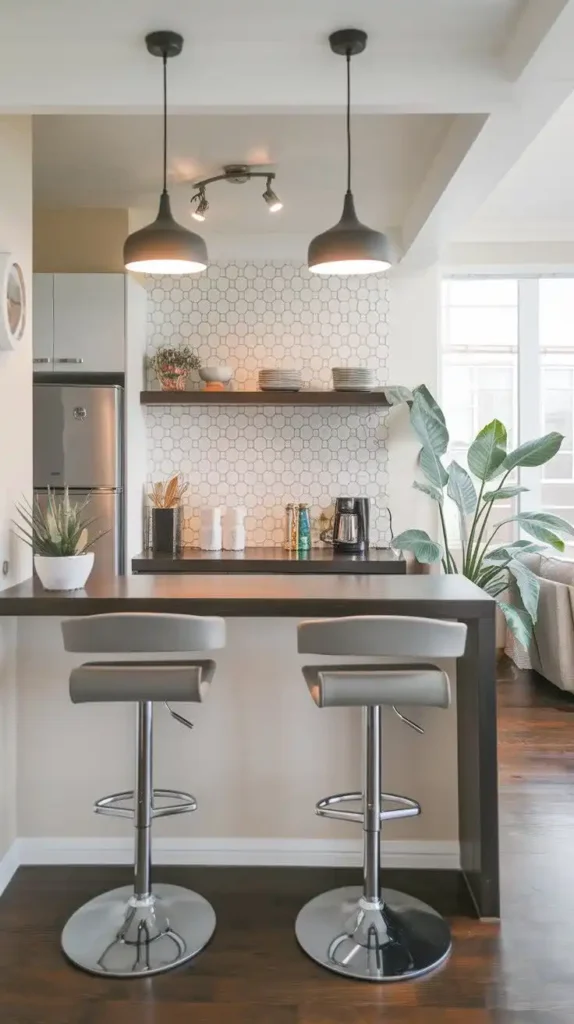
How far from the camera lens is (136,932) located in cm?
227

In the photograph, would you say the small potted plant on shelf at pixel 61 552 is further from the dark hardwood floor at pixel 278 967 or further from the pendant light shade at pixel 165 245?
the dark hardwood floor at pixel 278 967

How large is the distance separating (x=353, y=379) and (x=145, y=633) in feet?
9.35

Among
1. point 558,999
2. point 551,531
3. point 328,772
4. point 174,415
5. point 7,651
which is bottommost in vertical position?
point 558,999

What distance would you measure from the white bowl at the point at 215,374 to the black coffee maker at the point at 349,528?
98cm

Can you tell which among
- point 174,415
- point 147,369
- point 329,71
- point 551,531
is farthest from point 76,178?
point 551,531

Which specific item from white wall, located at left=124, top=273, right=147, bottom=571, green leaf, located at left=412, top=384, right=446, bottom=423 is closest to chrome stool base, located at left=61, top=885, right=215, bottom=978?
white wall, located at left=124, top=273, right=147, bottom=571

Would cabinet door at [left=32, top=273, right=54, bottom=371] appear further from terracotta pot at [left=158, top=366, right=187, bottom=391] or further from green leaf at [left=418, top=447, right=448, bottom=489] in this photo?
green leaf at [left=418, top=447, right=448, bottom=489]

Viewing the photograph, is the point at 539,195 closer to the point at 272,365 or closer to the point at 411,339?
the point at 411,339

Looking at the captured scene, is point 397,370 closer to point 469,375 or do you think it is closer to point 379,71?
point 469,375

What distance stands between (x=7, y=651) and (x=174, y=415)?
252 cm

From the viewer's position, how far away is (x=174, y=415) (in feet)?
16.3

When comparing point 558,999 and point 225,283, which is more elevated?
point 225,283

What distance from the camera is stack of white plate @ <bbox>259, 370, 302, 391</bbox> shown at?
4617mm

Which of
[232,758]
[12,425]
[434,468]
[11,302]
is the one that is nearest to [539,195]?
[434,468]
